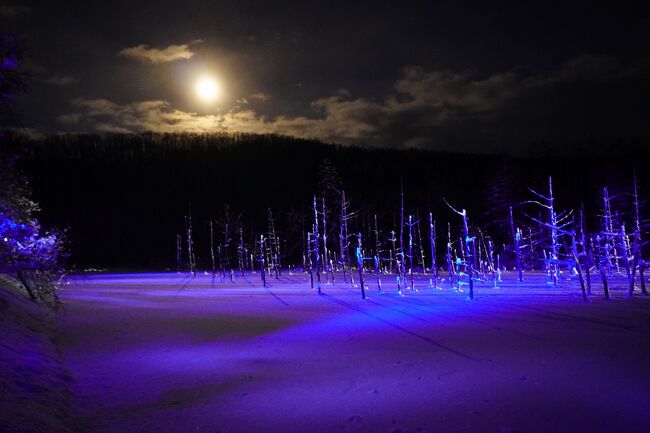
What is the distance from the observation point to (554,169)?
10188 cm

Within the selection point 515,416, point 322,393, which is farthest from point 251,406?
point 515,416

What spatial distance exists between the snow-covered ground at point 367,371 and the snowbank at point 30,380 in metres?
0.45

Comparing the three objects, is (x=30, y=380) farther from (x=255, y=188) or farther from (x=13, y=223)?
(x=255, y=188)

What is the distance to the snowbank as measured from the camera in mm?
7227

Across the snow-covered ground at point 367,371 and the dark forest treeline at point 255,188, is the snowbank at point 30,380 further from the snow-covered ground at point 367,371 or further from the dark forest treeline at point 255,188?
the dark forest treeline at point 255,188

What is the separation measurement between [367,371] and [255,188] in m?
133

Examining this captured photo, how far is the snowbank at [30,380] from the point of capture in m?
7.23

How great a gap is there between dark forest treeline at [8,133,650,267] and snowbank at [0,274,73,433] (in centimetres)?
5342

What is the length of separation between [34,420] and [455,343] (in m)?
10.6

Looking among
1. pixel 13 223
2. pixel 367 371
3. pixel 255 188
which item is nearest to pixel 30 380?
pixel 367 371

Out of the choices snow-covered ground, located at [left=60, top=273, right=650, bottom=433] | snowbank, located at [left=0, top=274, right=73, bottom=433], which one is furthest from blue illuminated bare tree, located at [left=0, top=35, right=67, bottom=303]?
snow-covered ground, located at [left=60, top=273, right=650, bottom=433]

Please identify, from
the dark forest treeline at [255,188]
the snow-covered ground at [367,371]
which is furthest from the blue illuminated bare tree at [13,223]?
the dark forest treeline at [255,188]

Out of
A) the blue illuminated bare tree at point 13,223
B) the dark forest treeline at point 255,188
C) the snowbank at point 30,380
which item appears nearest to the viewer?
the snowbank at point 30,380

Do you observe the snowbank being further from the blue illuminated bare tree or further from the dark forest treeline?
the dark forest treeline
